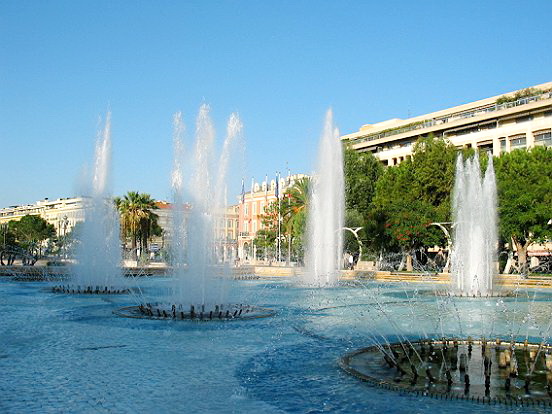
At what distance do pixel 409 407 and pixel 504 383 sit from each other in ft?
5.58

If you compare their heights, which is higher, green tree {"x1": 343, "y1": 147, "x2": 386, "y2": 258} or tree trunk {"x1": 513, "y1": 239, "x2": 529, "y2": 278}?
green tree {"x1": 343, "y1": 147, "x2": 386, "y2": 258}

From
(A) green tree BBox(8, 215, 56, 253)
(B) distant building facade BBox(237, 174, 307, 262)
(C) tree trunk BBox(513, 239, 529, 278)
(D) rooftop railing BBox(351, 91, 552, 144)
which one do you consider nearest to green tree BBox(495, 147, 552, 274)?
(C) tree trunk BBox(513, 239, 529, 278)

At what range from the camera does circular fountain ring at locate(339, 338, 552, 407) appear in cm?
714

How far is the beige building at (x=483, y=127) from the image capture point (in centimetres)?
4894

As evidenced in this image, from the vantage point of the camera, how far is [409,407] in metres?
6.73

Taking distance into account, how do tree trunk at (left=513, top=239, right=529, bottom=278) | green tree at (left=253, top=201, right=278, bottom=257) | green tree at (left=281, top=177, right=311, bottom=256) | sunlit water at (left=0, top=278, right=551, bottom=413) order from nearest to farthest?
sunlit water at (left=0, top=278, right=551, bottom=413), tree trunk at (left=513, top=239, right=529, bottom=278), green tree at (left=281, top=177, right=311, bottom=256), green tree at (left=253, top=201, right=278, bottom=257)

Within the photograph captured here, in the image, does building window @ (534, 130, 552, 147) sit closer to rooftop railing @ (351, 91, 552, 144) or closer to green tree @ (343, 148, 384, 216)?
rooftop railing @ (351, 91, 552, 144)

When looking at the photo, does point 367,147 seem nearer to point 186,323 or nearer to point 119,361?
point 186,323

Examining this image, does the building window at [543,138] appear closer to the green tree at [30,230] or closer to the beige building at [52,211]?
the green tree at [30,230]

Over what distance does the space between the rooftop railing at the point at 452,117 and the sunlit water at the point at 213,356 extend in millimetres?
36653

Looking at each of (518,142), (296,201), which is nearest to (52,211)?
(296,201)

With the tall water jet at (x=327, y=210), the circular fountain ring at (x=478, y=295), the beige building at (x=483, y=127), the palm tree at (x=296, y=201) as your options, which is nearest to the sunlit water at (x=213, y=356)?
the circular fountain ring at (x=478, y=295)

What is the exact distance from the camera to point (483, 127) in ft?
178

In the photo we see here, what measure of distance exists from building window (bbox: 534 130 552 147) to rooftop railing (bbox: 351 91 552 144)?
2.79 meters
